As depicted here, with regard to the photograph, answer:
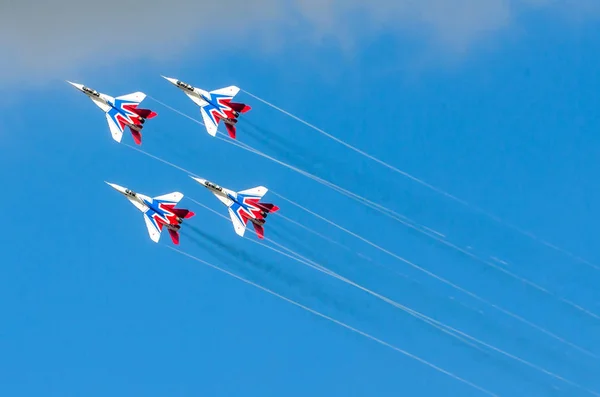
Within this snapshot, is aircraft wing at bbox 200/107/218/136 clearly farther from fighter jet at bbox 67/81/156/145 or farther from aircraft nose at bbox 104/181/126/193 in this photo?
aircraft nose at bbox 104/181/126/193

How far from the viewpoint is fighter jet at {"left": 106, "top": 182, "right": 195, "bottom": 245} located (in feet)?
165

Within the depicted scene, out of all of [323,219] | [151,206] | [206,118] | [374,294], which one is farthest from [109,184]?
[374,294]

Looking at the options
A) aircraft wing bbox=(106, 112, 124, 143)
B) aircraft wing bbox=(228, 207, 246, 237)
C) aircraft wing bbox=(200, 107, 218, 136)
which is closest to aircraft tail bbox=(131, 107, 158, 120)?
aircraft wing bbox=(106, 112, 124, 143)

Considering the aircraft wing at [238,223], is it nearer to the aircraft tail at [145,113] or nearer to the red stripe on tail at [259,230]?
the red stripe on tail at [259,230]

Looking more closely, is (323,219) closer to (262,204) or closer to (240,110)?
(262,204)

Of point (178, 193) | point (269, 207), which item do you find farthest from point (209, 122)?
point (269, 207)

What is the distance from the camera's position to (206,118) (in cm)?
5153

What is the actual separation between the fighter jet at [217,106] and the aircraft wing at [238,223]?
4.18 metres

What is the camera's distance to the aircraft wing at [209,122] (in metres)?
51.3

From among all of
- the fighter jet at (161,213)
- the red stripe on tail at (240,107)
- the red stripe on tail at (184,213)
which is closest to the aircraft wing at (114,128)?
the fighter jet at (161,213)

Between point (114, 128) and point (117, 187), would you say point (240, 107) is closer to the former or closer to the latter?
point (114, 128)

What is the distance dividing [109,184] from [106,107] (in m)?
4.11

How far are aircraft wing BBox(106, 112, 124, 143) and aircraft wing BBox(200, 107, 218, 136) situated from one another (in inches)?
173

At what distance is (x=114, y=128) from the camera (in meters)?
51.2
